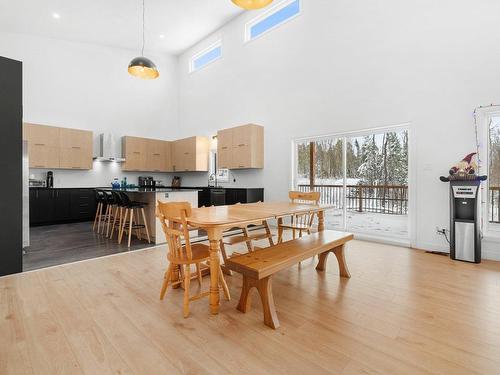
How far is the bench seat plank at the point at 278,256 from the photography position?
1919mm

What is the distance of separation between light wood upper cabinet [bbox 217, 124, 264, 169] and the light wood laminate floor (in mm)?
3671

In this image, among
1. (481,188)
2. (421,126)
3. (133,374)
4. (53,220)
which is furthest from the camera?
(53,220)

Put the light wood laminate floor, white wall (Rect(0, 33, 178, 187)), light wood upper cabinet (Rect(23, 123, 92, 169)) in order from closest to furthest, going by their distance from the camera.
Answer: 1. the light wood laminate floor
2. light wood upper cabinet (Rect(23, 123, 92, 169))
3. white wall (Rect(0, 33, 178, 187))

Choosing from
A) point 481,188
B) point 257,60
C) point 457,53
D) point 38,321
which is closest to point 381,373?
point 38,321

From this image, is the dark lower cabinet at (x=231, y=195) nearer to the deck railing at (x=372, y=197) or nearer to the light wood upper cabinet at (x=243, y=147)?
the light wood upper cabinet at (x=243, y=147)

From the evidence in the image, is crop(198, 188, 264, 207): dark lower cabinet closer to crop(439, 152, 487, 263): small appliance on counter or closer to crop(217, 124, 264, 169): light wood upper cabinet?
crop(217, 124, 264, 169): light wood upper cabinet

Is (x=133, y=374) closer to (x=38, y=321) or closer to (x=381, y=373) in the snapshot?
(x=38, y=321)

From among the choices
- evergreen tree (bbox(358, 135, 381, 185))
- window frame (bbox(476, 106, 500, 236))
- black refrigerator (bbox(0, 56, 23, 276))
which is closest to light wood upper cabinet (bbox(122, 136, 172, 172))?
black refrigerator (bbox(0, 56, 23, 276))

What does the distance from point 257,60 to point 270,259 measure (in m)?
5.82

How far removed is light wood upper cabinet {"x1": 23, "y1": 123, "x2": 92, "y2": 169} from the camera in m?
6.32

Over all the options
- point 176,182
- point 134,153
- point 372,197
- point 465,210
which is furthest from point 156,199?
point 372,197

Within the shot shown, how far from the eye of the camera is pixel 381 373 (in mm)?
1446

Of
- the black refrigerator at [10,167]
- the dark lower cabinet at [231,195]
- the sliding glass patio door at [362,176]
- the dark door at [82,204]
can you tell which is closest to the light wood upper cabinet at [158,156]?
the dark door at [82,204]

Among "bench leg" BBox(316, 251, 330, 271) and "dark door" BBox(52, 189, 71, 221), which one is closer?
"bench leg" BBox(316, 251, 330, 271)
